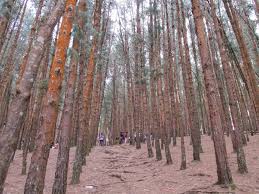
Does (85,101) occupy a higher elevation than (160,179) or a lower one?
higher

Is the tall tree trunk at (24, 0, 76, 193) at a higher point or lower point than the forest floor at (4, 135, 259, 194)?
higher

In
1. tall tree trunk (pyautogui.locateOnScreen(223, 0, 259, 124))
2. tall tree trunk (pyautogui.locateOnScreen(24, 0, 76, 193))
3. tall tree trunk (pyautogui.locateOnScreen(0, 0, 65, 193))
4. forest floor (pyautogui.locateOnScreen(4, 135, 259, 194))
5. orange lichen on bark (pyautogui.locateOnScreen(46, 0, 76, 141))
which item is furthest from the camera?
tall tree trunk (pyautogui.locateOnScreen(223, 0, 259, 124))

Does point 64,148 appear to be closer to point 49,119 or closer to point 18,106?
point 49,119

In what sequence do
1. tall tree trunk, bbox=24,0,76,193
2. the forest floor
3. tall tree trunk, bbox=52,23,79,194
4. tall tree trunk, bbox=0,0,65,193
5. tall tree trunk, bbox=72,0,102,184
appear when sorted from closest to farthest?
tall tree trunk, bbox=0,0,65,193
tall tree trunk, bbox=24,0,76,193
the forest floor
tall tree trunk, bbox=52,23,79,194
tall tree trunk, bbox=72,0,102,184

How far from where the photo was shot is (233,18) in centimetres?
815

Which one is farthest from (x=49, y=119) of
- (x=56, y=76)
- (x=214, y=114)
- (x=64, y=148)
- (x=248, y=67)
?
(x=248, y=67)

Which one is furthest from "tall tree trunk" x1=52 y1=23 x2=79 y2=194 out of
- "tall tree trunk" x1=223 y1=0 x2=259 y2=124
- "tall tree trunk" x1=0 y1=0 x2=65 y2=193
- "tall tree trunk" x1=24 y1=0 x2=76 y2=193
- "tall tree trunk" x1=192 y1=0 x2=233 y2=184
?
"tall tree trunk" x1=223 y1=0 x2=259 y2=124

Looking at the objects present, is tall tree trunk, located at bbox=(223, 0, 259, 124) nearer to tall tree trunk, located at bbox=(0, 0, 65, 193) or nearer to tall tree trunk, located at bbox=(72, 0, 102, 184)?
tall tree trunk, located at bbox=(72, 0, 102, 184)

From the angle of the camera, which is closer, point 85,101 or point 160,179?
point 160,179

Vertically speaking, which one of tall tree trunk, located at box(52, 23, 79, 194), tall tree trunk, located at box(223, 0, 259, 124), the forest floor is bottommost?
the forest floor

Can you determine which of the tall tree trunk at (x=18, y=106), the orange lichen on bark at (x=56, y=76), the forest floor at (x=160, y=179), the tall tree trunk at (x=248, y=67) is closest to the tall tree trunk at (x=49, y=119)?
the orange lichen on bark at (x=56, y=76)

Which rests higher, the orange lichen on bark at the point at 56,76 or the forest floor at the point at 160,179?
the orange lichen on bark at the point at 56,76

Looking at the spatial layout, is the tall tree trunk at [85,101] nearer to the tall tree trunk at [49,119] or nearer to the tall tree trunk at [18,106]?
the tall tree trunk at [49,119]

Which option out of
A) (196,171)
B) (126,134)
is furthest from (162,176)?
(126,134)
